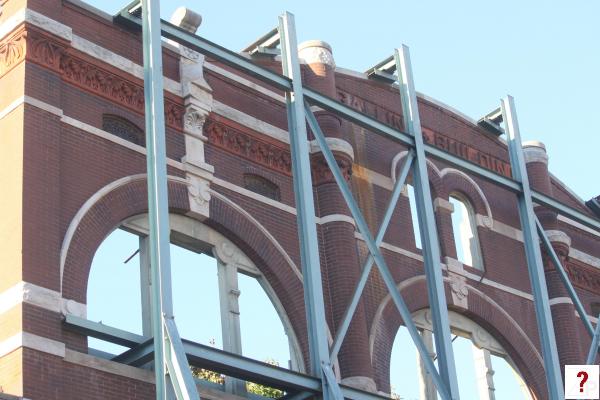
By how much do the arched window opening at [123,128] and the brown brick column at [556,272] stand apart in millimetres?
10294

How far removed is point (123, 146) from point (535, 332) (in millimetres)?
10457

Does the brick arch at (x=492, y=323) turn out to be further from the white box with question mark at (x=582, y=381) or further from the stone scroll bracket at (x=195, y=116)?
the stone scroll bracket at (x=195, y=116)

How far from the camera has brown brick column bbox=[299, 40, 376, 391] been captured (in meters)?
23.6

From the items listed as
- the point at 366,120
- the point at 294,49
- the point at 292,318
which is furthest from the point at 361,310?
the point at 294,49

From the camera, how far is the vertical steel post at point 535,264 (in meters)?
24.1

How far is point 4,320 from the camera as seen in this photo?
1938cm

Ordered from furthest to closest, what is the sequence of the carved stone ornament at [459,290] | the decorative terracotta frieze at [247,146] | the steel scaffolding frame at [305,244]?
the carved stone ornament at [459,290], the decorative terracotta frieze at [247,146], the steel scaffolding frame at [305,244]

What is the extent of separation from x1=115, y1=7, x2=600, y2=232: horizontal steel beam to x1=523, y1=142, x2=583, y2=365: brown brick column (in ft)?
5.83

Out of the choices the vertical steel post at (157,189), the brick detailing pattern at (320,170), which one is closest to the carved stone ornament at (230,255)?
the brick detailing pattern at (320,170)

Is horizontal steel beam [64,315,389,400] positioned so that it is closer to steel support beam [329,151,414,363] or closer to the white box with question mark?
steel support beam [329,151,414,363]

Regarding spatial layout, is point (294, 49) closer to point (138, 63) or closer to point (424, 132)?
point (138, 63)

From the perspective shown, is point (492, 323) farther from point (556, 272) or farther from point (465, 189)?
point (465, 189)

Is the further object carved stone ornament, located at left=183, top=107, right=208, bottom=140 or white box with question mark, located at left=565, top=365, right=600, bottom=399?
white box with question mark, located at left=565, top=365, right=600, bottom=399

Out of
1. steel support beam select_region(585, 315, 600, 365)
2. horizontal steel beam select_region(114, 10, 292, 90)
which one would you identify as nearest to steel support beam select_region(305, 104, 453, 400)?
horizontal steel beam select_region(114, 10, 292, 90)
